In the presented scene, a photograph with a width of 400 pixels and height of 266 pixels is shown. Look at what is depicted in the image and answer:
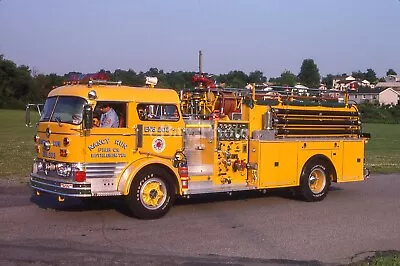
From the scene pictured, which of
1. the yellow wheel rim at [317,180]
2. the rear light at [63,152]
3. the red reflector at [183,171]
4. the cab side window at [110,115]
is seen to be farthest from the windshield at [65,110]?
the yellow wheel rim at [317,180]

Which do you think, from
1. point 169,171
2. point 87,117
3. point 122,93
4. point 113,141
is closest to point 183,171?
point 169,171

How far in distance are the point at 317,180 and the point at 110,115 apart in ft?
18.9

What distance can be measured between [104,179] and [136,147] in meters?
0.87

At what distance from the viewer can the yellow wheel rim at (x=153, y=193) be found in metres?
11.1

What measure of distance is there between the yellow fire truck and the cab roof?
20 mm

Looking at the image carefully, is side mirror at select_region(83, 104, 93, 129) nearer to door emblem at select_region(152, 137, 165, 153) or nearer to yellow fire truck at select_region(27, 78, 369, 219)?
yellow fire truck at select_region(27, 78, 369, 219)

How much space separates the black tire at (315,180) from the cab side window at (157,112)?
3.78 metres

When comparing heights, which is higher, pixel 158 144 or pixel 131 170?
pixel 158 144

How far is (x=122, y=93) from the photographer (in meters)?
11.2

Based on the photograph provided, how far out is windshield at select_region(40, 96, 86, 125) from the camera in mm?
10766

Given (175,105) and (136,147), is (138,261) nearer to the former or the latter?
(136,147)

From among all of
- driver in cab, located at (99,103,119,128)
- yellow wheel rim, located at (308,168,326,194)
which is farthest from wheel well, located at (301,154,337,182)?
driver in cab, located at (99,103,119,128)

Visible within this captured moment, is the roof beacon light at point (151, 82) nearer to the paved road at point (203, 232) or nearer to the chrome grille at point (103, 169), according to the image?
the chrome grille at point (103, 169)

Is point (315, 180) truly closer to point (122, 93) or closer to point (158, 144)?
point (158, 144)
